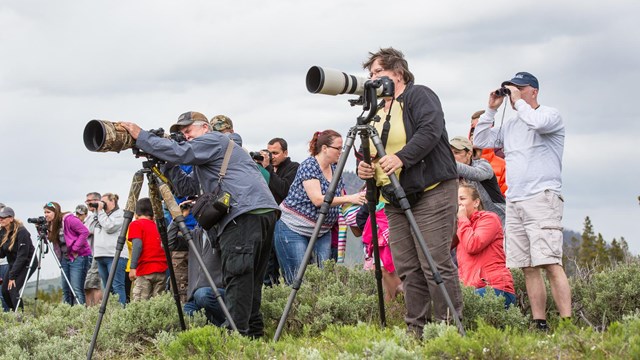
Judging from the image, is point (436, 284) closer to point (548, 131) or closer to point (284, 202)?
point (548, 131)

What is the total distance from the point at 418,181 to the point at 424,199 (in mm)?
171

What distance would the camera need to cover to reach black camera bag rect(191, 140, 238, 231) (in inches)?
261

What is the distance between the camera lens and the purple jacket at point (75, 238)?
46.0 ft

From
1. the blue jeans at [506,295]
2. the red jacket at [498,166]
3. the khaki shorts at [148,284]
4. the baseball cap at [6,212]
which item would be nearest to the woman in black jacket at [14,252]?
the baseball cap at [6,212]

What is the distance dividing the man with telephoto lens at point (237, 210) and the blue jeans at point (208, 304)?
579 mm

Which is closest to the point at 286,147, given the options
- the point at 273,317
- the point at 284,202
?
the point at 284,202

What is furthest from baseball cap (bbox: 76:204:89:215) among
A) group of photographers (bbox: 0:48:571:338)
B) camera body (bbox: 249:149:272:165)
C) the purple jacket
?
group of photographers (bbox: 0:48:571:338)

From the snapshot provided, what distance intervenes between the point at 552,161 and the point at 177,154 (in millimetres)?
3010

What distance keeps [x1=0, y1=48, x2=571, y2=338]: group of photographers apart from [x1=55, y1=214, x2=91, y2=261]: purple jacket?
6.15 meters

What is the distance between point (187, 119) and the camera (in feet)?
23.3

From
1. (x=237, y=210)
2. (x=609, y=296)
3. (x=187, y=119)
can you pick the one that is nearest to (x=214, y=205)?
(x=237, y=210)

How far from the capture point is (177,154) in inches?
255

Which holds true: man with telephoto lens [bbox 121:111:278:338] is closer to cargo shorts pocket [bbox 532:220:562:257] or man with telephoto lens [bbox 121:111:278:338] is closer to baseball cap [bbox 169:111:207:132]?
baseball cap [bbox 169:111:207:132]

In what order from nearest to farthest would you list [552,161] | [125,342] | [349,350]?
1. [349,350]
2. [552,161]
3. [125,342]
